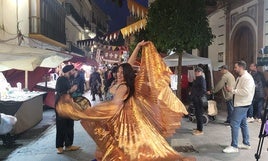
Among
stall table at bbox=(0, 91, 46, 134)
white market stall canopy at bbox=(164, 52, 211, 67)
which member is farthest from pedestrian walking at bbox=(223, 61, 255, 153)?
white market stall canopy at bbox=(164, 52, 211, 67)

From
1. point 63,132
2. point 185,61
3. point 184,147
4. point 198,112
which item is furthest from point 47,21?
point 184,147

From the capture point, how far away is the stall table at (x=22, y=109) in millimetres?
8852

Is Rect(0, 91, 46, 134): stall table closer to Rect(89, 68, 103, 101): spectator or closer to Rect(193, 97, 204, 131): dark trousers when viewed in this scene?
Rect(193, 97, 204, 131): dark trousers

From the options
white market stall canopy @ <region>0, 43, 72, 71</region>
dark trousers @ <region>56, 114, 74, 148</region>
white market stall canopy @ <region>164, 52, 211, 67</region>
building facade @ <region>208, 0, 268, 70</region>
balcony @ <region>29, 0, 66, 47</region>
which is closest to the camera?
dark trousers @ <region>56, 114, 74, 148</region>

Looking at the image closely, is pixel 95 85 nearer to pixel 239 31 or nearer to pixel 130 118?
pixel 239 31

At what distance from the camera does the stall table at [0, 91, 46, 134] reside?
885 cm

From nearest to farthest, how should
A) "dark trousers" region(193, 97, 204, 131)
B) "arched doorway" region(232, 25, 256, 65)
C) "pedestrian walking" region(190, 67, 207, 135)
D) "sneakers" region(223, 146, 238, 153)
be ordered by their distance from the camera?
"sneakers" region(223, 146, 238, 153)
"dark trousers" region(193, 97, 204, 131)
"pedestrian walking" region(190, 67, 207, 135)
"arched doorway" region(232, 25, 256, 65)

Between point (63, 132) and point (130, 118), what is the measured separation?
10.6 feet

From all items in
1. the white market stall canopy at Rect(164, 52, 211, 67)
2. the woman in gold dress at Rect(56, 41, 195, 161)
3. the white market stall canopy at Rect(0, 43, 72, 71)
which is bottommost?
the woman in gold dress at Rect(56, 41, 195, 161)

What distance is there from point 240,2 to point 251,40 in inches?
69.7

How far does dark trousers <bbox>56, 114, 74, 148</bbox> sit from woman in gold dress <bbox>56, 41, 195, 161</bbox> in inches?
101

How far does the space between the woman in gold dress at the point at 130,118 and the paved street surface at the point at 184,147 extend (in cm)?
224

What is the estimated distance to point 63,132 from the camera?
7719 millimetres

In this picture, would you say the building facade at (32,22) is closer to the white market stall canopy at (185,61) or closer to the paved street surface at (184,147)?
the white market stall canopy at (185,61)
